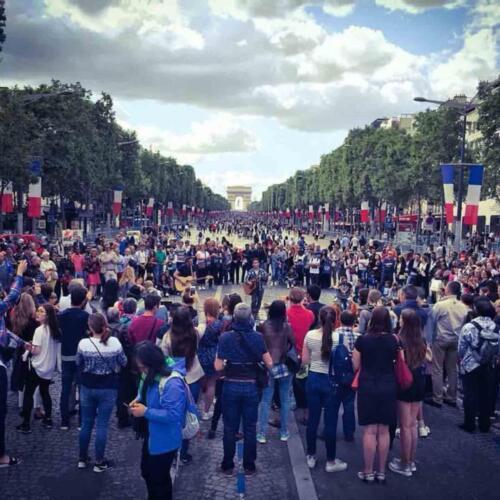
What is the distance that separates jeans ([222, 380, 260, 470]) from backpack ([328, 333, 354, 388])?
2.72 ft

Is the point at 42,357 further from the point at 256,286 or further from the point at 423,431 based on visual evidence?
the point at 256,286

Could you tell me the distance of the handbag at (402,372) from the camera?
635 centimetres

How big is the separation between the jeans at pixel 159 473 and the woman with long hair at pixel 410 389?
2902mm

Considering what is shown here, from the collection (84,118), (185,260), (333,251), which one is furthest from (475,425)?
(84,118)

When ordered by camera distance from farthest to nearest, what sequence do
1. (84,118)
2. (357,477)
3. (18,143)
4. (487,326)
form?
(84,118), (18,143), (487,326), (357,477)

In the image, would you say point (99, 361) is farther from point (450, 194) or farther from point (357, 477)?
point (450, 194)

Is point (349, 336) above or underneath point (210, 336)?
above

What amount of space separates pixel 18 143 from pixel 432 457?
2476 centimetres

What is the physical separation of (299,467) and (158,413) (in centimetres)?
289

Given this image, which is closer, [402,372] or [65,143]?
[402,372]

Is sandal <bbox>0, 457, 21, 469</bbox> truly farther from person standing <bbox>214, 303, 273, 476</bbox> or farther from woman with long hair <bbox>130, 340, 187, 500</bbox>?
woman with long hair <bbox>130, 340, 187, 500</bbox>

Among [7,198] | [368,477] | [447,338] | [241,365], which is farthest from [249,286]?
[7,198]

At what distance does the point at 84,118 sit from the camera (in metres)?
41.1

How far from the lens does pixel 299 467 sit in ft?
22.6
